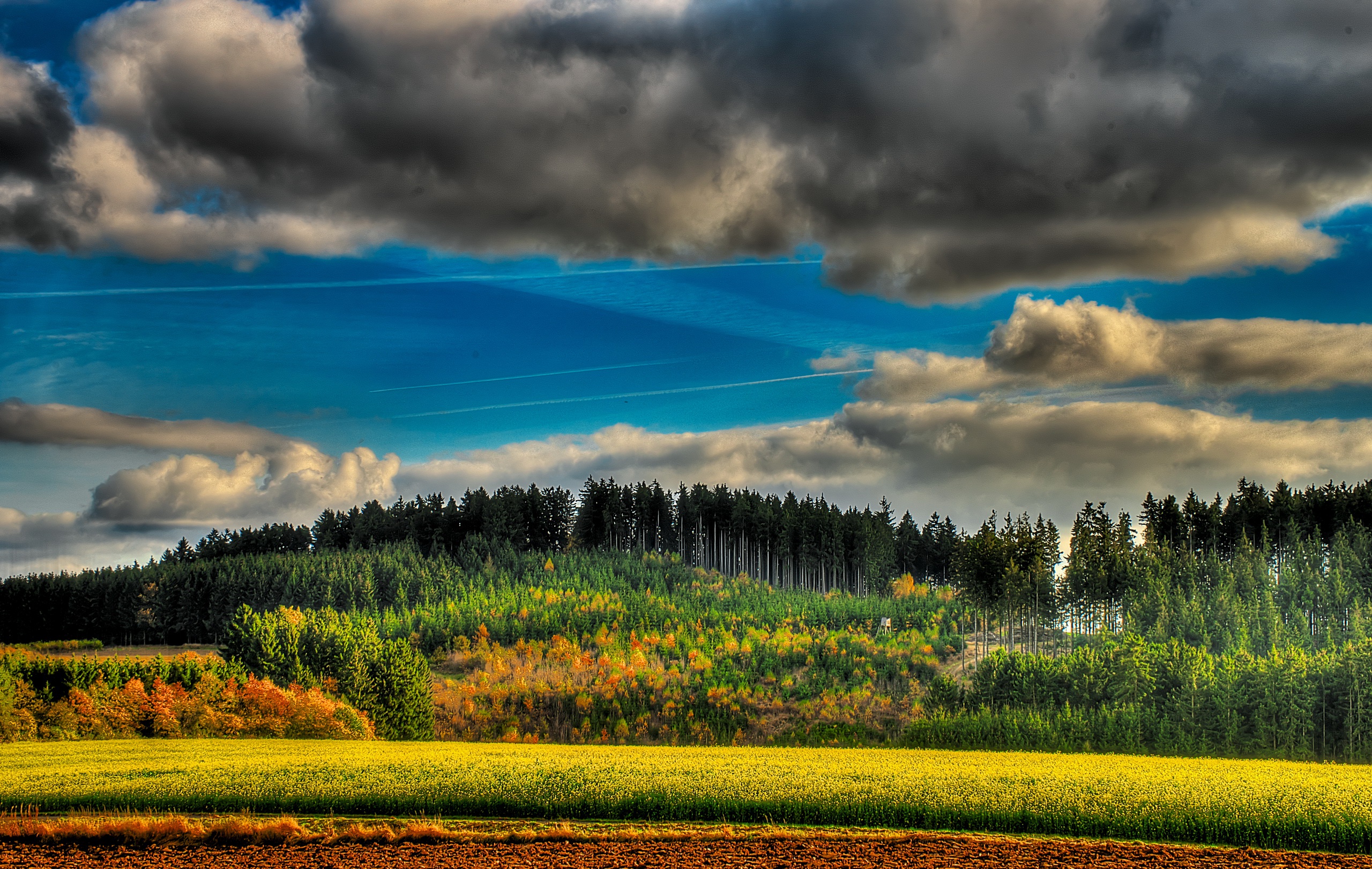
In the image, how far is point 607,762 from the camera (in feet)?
115

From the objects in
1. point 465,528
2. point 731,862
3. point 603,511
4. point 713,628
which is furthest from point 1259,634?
point 465,528

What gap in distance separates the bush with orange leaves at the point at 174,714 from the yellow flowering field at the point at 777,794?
19.8m

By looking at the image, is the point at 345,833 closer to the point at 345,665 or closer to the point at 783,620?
the point at 345,665

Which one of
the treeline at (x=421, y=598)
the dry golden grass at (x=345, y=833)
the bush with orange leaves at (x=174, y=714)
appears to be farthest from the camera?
the treeline at (x=421, y=598)

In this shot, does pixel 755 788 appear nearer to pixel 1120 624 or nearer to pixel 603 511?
pixel 1120 624

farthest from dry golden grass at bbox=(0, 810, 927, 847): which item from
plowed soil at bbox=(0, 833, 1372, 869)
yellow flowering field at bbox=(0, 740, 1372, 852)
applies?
yellow flowering field at bbox=(0, 740, 1372, 852)

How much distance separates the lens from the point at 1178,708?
67.4 metres

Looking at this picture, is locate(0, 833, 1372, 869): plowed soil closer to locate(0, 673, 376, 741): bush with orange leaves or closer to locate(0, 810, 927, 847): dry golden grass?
locate(0, 810, 927, 847): dry golden grass

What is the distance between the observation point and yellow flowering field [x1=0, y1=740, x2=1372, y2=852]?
89.2 feet

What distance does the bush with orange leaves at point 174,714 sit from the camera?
54719 mm

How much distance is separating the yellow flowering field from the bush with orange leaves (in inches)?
778

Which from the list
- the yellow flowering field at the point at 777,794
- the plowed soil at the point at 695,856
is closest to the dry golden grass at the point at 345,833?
the plowed soil at the point at 695,856

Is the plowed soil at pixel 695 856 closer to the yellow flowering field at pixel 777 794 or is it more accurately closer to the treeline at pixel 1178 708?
the yellow flowering field at pixel 777 794

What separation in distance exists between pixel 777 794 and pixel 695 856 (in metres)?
5.80
